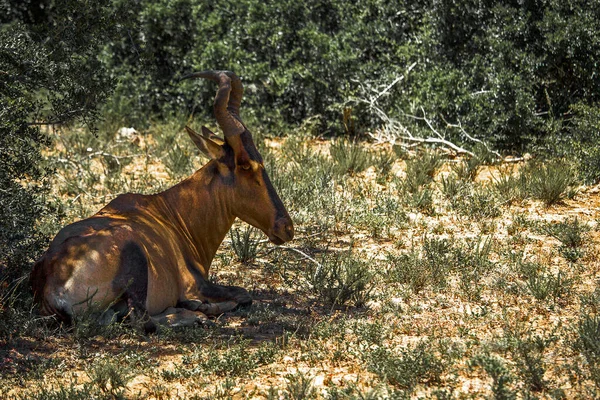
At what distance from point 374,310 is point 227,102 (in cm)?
210

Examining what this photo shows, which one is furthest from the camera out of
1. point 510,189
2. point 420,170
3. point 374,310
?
point 420,170

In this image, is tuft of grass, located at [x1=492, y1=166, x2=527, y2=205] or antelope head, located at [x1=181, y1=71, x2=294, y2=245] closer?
antelope head, located at [x1=181, y1=71, x2=294, y2=245]

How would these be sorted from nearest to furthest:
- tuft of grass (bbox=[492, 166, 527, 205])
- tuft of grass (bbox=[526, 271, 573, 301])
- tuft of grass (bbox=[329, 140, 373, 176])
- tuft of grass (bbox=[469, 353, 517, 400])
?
tuft of grass (bbox=[469, 353, 517, 400])
tuft of grass (bbox=[526, 271, 573, 301])
tuft of grass (bbox=[492, 166, 527, 205])
tuft of grass (bbox=[329, 140, 373, 176])

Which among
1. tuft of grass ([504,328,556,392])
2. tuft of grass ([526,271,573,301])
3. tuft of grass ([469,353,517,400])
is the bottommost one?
tuft of grass ([526,271,573,301])

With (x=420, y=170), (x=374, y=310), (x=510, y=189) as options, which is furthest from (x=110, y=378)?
(x=420, y=170)

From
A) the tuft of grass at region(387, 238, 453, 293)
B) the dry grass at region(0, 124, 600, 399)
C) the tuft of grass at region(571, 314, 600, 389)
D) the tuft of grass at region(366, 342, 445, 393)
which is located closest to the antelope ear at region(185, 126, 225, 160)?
the dry grass at region(0, 124, 600, 399)

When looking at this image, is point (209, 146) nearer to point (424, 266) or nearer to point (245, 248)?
point (245, 248)

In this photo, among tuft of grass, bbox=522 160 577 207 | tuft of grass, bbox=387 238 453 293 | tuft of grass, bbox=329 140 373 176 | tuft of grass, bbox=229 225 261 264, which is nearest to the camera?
tuft of grass, bbox=387 238 453 293

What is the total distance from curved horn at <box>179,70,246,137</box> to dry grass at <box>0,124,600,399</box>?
4.79ft

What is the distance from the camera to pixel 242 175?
754cm

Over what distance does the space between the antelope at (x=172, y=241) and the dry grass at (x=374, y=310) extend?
25 cm

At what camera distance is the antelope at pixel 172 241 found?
6.65 m

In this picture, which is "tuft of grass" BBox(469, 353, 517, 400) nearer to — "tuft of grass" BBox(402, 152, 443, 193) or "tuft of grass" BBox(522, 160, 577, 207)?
"tuft of grass" BBox(522, 160, 577, 207)

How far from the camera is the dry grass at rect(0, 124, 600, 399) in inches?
226
